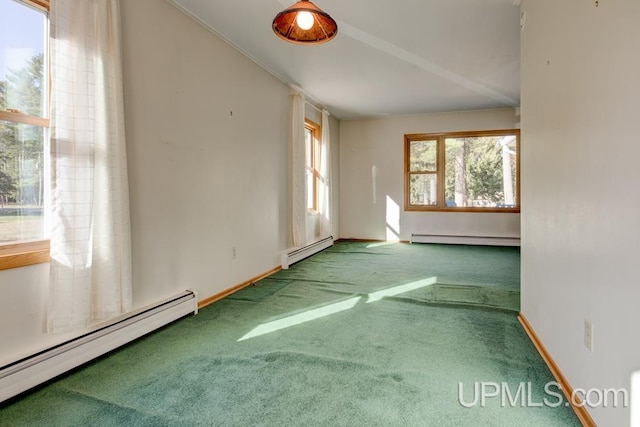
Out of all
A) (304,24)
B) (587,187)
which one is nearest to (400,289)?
(587,187)

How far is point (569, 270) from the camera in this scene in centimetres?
172

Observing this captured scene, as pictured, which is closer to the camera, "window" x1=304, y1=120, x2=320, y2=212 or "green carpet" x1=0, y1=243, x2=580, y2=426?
"green carpet" x1=0, y1=243, x2=580, y2=426

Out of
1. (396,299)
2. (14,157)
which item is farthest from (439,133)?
(14,157)

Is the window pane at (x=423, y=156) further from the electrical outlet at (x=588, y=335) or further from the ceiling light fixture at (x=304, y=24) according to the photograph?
the electrical outlet at (x=588, y=335)

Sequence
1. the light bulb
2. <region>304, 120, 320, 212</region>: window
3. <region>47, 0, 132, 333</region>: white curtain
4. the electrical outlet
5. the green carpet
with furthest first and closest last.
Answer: <region>304, 120, 320, 212</region>: window → the light bulb → <region>47, 0, 132, 333</region>: white curtain → the green carpet → the electrical outlet

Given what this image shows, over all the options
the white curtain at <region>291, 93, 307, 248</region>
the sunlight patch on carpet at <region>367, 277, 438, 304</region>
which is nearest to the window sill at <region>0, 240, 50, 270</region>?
the sunlight patch on carpet at <region>367, 277, 438, 304</region>

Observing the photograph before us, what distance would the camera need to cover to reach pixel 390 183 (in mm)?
7016

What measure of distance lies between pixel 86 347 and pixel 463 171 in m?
6.40

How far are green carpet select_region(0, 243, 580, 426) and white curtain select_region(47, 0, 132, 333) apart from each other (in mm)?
441

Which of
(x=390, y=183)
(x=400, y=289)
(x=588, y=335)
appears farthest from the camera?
(x=390, y=183)

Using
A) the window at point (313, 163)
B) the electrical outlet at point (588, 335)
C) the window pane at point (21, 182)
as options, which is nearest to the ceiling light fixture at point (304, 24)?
the window pane at point (21, 182)

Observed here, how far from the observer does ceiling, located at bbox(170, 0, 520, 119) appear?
285cm

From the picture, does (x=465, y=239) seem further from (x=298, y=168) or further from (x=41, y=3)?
(x=41, y=3)

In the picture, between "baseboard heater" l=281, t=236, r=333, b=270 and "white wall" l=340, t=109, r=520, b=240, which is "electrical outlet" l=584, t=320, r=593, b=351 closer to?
"baseboard heater" l=281, t=236, r=333, b=270
